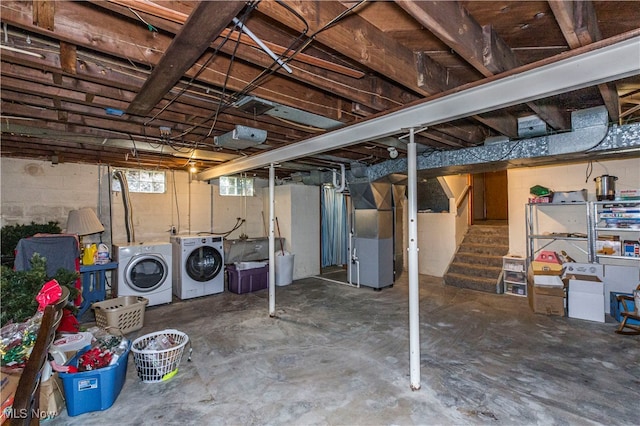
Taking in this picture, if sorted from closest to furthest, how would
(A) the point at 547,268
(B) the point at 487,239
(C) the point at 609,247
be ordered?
1. (C) the point at 609,247
2. (A) the point at 547,268
3. (B) the point at 487,239

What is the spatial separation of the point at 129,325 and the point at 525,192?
6.04 m

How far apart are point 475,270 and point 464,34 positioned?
480cm

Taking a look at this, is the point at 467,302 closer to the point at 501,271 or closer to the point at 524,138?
the point at 501,271

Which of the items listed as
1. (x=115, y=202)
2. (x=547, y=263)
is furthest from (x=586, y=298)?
(x=115, y=202)

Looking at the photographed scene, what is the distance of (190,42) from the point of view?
1368 millimetres

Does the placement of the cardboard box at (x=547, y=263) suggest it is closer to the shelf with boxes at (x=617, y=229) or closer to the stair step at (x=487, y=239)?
the shelf with boxes at (x=617, y=229)

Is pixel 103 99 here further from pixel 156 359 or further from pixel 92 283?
pixel 92 283

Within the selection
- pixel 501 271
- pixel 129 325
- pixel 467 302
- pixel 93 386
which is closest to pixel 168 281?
pixel 129 325

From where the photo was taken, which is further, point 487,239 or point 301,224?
point 301,224

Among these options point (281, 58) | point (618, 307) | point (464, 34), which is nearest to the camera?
point (464, 34)

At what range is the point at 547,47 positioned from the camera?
179 cm

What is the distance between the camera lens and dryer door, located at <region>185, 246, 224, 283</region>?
15.3 feet

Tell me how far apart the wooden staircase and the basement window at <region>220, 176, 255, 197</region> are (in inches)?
170

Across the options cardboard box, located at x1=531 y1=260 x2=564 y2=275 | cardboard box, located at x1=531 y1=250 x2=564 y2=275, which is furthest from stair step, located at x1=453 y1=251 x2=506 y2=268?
cardboard box, located at x1=531 y1=260 x2=564 y2=275
